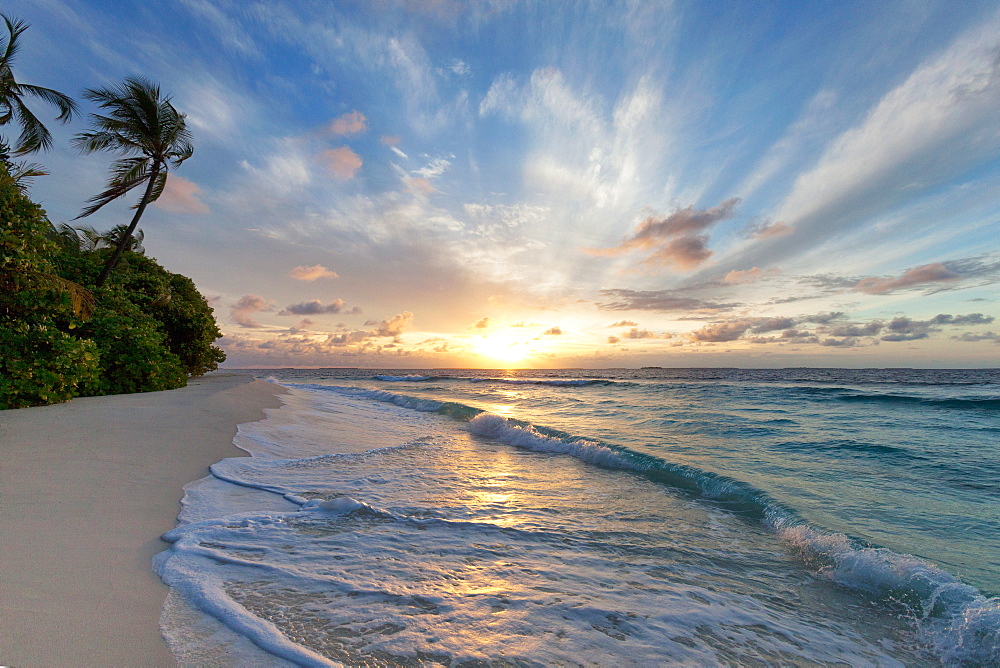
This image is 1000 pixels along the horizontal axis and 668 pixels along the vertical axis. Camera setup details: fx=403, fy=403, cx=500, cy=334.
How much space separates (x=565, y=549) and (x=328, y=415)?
11.8 meters

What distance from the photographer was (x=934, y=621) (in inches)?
136

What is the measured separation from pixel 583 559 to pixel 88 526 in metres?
4.52

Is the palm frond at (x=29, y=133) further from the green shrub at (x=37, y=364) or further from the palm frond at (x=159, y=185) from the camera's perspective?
the green shrub at (x=37, y=364)

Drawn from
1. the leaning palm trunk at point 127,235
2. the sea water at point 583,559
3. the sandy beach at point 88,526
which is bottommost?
the sea water at point 583,559

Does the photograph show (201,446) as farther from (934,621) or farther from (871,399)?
(871,399)

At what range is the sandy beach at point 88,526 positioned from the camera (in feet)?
7.23

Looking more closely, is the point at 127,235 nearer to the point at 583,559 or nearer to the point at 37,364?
the point at 37,364

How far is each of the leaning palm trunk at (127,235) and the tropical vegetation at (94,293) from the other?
46 mm

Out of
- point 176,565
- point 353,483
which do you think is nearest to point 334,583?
point 176,565

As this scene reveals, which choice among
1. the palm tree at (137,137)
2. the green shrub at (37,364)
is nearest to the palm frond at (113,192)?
the palm tree at (137,137)

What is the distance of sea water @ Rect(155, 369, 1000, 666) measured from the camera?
274 cm

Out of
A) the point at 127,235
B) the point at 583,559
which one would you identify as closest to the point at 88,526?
the point at 583,559

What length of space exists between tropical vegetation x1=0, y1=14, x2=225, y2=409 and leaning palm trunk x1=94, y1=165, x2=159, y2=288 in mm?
46

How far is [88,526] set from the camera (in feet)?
11.5
